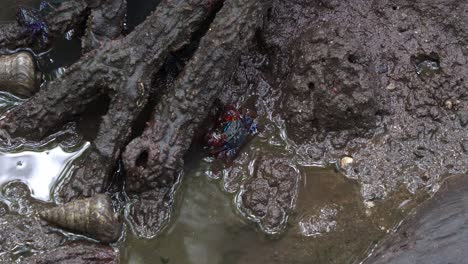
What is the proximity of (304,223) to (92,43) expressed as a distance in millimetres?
2156

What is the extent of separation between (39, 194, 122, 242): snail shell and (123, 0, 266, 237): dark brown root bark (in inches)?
9.3

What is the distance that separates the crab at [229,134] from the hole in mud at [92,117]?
875 mm

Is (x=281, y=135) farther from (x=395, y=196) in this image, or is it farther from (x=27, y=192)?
(x=27, y=192)

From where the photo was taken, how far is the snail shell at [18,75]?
14.1ft

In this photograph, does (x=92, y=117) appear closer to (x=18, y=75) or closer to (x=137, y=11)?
(x=18, y=75)

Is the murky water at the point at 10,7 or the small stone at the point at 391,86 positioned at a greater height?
the murky water at the point at 10,7

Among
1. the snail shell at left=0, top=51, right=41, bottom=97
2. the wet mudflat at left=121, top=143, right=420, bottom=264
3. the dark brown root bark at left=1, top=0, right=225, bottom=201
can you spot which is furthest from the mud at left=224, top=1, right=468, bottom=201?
the snail shell at left=0, top=51, right=41, bottom=97

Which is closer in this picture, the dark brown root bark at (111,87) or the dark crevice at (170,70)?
the dark brown root bark at (111,87)

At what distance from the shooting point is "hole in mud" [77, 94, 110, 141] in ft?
14.2

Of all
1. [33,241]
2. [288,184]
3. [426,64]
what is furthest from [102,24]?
[426,64]

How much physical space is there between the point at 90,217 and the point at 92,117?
985 millimetres

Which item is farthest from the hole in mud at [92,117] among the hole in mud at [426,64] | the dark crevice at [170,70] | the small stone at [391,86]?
the hole in mud at [426,64]

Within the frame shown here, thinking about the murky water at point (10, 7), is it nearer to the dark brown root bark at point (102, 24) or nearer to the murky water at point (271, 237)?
the dark brown root bark at point (102, 24)

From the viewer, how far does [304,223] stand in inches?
158
